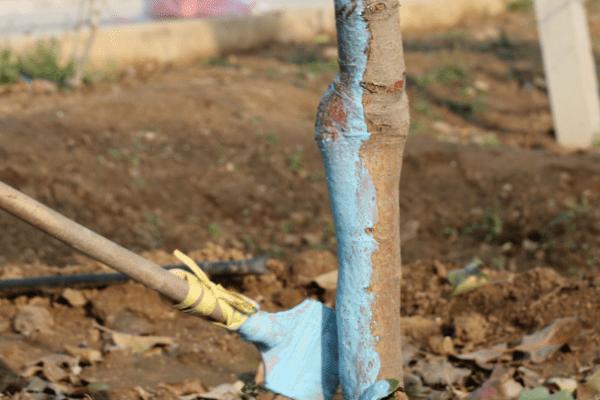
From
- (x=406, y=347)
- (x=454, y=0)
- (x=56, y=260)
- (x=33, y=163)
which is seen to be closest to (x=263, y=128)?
(x=33, y=163)

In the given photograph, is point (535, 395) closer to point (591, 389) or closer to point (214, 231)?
point (591, 389)

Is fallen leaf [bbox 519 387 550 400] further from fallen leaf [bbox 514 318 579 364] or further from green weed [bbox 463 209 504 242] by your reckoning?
green weed [bbox 463 209 504 242]

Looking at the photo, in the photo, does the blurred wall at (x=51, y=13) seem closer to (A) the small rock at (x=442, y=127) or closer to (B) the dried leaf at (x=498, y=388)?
(A) the small rock at (x=442, y=127)

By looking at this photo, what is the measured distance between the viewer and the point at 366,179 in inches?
100

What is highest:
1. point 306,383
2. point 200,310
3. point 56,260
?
point 200,310

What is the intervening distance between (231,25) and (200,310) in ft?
24.1

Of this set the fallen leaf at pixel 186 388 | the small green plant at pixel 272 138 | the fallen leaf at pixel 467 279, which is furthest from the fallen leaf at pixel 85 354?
the small green plant at pixel 272 138

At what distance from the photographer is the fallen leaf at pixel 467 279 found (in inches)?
145

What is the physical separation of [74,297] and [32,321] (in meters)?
0.19

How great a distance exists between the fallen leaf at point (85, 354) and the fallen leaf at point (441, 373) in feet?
2.98

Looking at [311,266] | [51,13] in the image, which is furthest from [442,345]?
[51,13]

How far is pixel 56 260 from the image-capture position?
497 centimetres

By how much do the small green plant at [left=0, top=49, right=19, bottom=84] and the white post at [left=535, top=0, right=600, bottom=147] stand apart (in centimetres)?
349

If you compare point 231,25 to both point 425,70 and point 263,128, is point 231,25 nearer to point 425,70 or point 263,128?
point 425,70
